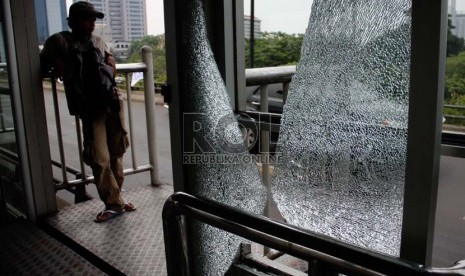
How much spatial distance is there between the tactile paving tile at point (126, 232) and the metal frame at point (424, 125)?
156 centimetres

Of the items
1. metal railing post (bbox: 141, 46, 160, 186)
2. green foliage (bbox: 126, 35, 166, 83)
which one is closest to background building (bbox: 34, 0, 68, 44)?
metal railing post (bbox: 141, 46, 160, 186)

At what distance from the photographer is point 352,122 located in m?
1.18

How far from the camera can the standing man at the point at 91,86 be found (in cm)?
280

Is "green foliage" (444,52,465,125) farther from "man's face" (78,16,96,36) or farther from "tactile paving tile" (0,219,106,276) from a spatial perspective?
"man's face" (78,16,96,36)

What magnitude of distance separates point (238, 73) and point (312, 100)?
441 mm

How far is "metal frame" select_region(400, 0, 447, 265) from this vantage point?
0.91m

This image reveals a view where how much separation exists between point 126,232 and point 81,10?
1.48m

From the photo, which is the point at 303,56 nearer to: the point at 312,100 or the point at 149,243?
the point at 312,100

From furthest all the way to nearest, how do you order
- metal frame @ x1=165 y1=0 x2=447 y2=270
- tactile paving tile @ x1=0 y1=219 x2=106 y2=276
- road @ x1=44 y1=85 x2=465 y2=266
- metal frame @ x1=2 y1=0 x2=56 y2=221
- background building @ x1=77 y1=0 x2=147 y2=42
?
background building @ x1=77 y1=0 x2=147 y2=42
metal frame @ x1=2 y1=0 x2=56 y2=221
tactile paving tile @ x1=0 y1=219 x2=106 y2=276
road @ x1=44 y1=85 x2=465 y2=266
metal frame @ x1=165 y1=0 x2=447 y2=270

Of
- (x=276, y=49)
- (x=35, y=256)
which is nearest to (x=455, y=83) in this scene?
(x=276, y=49)

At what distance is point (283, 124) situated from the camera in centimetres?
141

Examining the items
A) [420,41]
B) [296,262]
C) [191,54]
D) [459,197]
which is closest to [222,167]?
[191,54]

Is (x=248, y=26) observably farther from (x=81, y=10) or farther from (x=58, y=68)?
(x=58, y=68)

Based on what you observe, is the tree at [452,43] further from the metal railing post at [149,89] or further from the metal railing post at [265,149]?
the metal railing post at [149,89]
